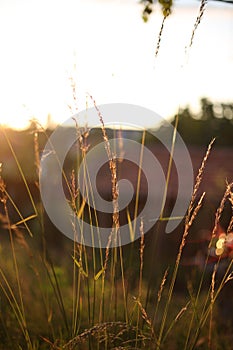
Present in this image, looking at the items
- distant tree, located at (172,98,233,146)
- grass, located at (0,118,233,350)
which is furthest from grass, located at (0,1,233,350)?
distant tree, located at (172,98,233,146)

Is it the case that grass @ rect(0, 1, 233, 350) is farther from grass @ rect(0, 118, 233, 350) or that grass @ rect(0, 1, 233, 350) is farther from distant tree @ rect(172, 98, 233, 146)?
distant tree @ rect(172, 98, 233, 146)

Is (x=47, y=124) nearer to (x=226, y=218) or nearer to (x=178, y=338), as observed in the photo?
(x=178, y=338)

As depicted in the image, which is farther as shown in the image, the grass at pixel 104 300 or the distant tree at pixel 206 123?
the distant tree at pixel 206 123

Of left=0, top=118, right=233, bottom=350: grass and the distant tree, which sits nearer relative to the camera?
left=0, top=118, right=233, bottom=350: grass

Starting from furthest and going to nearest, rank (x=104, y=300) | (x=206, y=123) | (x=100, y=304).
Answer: (x=206, y=123) → (x=104, y=300) → (x=100, y=304)

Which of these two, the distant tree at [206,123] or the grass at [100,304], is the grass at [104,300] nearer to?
the grass at [100,304]

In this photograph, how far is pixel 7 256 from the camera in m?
3.44

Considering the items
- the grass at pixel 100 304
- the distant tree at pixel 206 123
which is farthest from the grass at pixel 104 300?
the distant tree at pixel 206 123

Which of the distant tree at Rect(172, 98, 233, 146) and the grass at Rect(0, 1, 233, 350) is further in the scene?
the distant tree at Rect(172, 98, 233, 146)

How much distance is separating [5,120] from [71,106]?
0.53 metres

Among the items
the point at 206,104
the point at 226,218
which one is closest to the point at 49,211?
the point at 226,218

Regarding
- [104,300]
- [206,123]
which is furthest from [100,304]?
[206,123]

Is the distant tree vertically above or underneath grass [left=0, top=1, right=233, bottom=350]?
above

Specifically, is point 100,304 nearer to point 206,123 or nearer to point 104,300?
point 104,300
